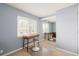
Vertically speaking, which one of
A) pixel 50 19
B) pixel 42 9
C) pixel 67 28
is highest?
pixel 42 9

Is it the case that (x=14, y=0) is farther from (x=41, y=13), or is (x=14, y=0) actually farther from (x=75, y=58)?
(x=75, y=58)

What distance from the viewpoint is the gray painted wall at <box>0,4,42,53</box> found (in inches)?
52.5

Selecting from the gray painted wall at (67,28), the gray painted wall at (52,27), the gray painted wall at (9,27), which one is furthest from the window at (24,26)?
the gray painted wall at (67,28)

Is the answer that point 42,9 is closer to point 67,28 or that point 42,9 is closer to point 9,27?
point 67,28

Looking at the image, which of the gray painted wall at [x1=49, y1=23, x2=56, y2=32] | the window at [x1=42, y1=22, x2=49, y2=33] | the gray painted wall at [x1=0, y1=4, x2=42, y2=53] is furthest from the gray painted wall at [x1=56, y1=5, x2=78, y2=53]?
the gray painted wall at [x1=0, y1=4, x2=42, y2=53]

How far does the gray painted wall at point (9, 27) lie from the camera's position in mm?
1334

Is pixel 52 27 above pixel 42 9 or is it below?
below

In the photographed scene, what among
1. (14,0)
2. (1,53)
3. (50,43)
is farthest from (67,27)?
(1,53)

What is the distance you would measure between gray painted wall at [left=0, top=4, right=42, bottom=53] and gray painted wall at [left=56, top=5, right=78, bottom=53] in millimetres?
528

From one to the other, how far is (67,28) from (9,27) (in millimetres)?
1480

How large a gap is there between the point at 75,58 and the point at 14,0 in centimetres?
161

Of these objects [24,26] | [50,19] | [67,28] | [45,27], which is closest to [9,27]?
[24,26]

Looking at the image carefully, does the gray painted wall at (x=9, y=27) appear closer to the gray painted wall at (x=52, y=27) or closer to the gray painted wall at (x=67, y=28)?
the gray painted wall at (x=52, y=27)

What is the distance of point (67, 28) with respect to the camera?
58.4 inches
